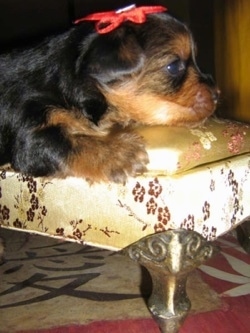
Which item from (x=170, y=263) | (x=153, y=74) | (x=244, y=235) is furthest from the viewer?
(x=244, y=235)

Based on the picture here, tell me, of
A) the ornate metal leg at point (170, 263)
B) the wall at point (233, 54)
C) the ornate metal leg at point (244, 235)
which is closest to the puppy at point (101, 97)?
the ornate metal leg at point (170, 263)

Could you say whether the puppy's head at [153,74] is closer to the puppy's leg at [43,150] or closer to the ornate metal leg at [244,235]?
the puppy's leg at [43,150]

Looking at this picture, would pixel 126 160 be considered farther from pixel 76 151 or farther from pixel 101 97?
pixel 101 97

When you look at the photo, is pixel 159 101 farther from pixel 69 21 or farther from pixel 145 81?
pixel 69 21

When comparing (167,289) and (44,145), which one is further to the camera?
(44,145)

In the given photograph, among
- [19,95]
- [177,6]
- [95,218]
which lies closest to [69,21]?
[177,6]

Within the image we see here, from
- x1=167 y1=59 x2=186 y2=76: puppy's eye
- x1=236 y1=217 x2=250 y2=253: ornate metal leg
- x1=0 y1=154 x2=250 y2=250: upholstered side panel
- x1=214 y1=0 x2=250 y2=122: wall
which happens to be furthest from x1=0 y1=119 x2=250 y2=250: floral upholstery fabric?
x1=214 y1=0 x2=250 y2=122: wall

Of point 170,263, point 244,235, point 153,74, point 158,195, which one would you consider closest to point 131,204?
point 158,195
